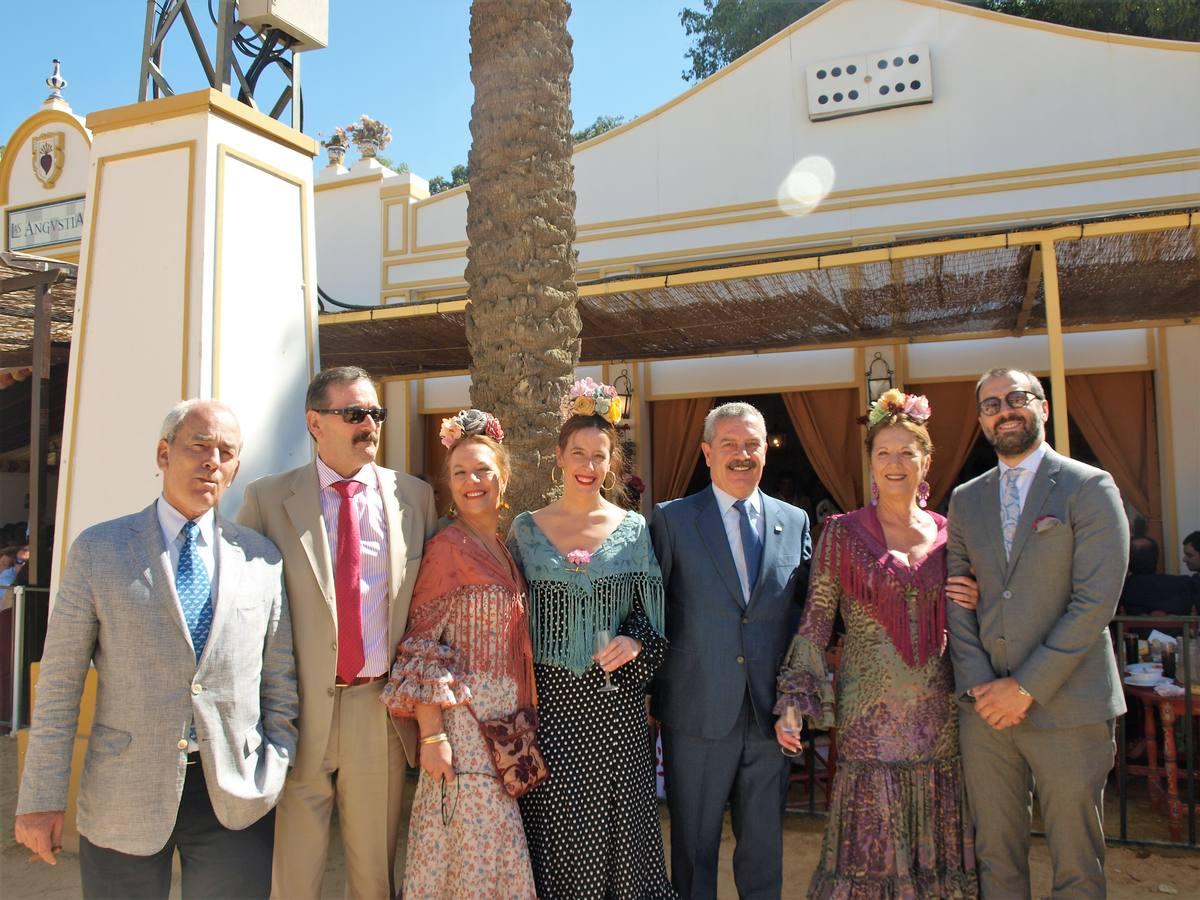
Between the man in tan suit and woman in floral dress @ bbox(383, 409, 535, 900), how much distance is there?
11cm

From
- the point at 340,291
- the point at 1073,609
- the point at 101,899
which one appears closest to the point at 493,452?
the point at 101,899

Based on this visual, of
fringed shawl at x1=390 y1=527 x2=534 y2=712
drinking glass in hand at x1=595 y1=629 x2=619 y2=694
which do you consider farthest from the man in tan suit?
drinking glass in hand at x1=595 y1=629 x2=619 y2=694

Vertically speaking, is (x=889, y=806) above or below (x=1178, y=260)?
below

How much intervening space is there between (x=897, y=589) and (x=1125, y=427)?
21.7 ft

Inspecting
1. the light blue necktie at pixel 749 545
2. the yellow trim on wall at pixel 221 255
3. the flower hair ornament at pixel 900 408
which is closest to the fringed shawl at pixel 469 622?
the light blue necktie at pixel 749 545

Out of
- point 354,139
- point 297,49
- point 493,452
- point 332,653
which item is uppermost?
point 354,139

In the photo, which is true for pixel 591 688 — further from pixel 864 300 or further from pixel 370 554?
pixel 864 300

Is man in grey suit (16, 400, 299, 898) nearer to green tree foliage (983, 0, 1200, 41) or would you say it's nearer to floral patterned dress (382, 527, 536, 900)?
floral patterned dress (382, 527, 536, 900)

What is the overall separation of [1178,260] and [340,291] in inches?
337

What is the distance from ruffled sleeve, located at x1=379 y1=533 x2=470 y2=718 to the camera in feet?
8.54

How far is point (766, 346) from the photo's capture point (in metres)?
8.57

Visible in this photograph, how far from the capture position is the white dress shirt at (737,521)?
3.07 m

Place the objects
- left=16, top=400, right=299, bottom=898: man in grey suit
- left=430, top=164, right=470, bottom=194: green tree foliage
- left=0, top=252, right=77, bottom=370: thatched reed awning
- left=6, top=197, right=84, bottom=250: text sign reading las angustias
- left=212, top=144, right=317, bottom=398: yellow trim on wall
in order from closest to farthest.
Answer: left=16, top=400, right=299, bottom=898: man in grey suit < left=212, top=144, right=317, bottom=398: yellow trim on wall < left=0, top=252, right=77, bottom=370: thatched reed awning < left=6, top=197, right=84, bottom=250: text sign reading las angustias < left=430, top=164, right=470, bottom=194: green tree foliage

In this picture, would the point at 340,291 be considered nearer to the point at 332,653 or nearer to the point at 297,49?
the point at 297,49
